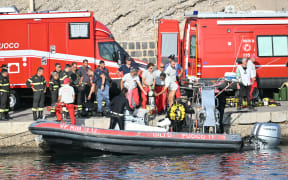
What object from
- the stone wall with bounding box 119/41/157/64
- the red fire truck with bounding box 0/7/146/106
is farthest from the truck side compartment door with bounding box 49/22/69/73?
the stone wall with bounding box 119/41/157/64

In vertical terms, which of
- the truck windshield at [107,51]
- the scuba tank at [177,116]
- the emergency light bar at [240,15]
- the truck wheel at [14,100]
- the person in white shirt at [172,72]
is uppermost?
the emergency light bar at [240,15]

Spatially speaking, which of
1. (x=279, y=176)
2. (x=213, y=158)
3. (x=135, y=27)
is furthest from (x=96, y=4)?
(x=279, y=176)

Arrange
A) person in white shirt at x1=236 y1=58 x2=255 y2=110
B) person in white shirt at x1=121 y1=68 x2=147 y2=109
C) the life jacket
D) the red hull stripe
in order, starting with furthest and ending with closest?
person in white shirt at x1=236 y1=58 x2=255 y2=110
person in white shirt at x1=121 y1=68 x2=147 y2=109
the life jacket
the red hull stripe

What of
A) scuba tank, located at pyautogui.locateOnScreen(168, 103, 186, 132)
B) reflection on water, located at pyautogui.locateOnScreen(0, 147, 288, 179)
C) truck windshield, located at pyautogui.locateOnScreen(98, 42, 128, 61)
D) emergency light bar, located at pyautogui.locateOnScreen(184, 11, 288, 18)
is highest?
emergency light bar, located at pyautogui.locateOnScreen(184, 11, 288, 18)

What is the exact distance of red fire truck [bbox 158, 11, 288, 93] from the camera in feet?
59.8

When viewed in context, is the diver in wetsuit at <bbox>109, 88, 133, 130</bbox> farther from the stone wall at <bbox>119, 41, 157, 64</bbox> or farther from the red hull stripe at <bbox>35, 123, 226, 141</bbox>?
the stone wall at <bbox>119, 41, 157, 64</bbox>

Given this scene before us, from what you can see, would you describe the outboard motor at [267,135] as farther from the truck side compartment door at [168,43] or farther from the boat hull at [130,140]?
the truck side compartment door at [168,43]

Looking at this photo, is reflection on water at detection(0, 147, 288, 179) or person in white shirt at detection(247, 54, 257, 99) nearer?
reflection on water at detection(0, 147, 288, 179)

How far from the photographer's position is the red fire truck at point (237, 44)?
18.2 metres

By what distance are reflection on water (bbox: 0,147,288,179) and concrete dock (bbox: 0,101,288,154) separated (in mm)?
538

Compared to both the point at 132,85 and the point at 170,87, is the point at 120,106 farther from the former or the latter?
the point at 170,87

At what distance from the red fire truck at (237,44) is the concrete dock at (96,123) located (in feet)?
5.01

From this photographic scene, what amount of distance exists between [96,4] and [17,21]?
9.84 metres

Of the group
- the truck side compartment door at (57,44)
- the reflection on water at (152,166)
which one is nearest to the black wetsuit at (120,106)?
the reflection on water at (152,166)
